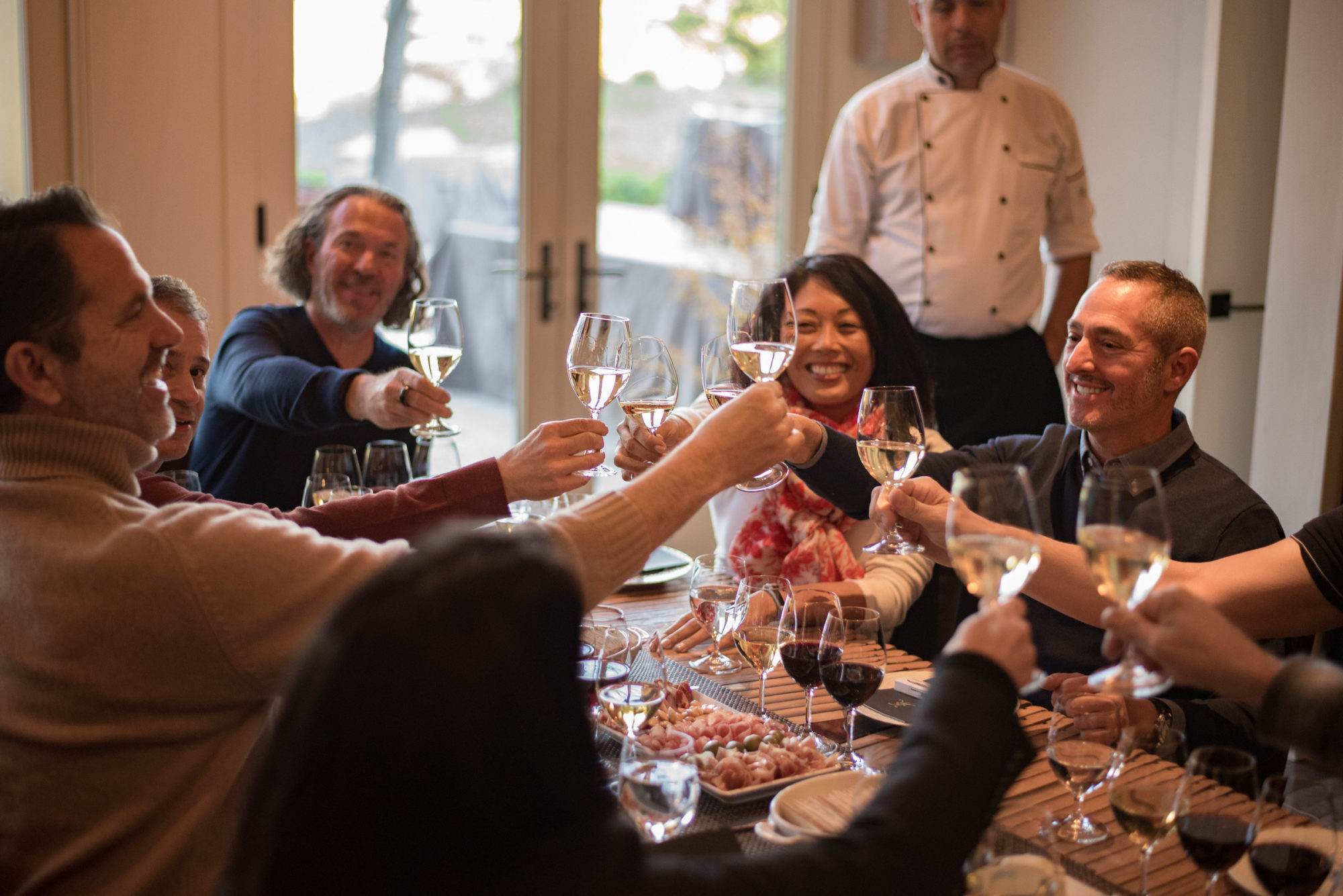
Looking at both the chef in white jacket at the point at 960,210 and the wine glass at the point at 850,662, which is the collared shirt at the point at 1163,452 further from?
the chef in white jacket at the point at 960,210

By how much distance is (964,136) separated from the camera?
3.49 m

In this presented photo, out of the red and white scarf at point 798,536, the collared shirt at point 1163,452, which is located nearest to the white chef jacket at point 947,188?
the red and white scarf at point 798,536

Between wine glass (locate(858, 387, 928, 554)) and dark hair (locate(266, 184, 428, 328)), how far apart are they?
5.76 ft

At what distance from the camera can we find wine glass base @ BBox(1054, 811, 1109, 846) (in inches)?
49.3

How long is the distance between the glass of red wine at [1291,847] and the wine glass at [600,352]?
0.93 metres

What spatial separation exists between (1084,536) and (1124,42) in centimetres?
376

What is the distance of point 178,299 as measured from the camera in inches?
79.7

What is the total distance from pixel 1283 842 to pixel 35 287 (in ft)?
4.56

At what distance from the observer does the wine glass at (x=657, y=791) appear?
1137mm

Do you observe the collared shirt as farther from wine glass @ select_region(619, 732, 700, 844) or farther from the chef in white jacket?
the chef in white jacket

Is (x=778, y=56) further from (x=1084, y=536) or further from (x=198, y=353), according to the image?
(x=1084, y=536)

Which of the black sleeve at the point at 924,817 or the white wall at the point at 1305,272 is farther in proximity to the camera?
the white wall at the point at 1305,272

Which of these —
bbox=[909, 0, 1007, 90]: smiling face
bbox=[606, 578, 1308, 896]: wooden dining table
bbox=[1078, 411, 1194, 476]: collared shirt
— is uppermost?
bbox=[909, 0, 1007, 90]: smiling face

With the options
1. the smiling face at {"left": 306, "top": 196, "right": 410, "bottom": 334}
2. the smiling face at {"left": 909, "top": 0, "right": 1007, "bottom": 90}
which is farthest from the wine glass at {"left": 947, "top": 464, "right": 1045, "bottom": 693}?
the smiling face at {"left": 909, "top": 0, "right": 1007, "bottom": 90}
